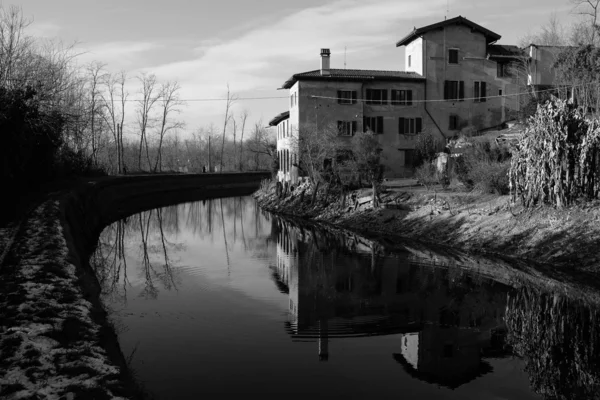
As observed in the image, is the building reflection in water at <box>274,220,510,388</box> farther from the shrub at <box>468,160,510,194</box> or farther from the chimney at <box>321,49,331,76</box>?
the chimney at <box>321,49,331,76</box>

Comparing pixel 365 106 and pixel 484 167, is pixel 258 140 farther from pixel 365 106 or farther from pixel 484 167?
pixel 484 167

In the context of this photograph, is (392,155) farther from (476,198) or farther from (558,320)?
(558,320)

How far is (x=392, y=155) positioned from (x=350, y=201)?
12278 mm

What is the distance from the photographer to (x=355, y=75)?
1633 inches

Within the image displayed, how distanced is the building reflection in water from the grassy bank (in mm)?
3281

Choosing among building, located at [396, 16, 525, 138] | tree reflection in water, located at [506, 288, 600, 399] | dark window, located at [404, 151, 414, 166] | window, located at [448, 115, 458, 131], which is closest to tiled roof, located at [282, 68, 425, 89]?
building, located at [396, 16, 525, 138]

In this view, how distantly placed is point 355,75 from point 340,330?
32202 millimetres

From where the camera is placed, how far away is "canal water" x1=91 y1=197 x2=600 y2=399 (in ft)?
30.1

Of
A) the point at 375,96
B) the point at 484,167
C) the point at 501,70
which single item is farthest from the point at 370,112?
the point at 484,167

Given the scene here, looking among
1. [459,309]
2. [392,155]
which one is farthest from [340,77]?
[459,309]

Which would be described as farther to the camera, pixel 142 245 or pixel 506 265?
pixel 142 245

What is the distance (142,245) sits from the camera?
24297 mm

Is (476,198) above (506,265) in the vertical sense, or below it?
above

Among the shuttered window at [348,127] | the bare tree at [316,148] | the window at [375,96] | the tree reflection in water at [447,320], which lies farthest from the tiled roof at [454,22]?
the tree reflection in water at [447,320]
